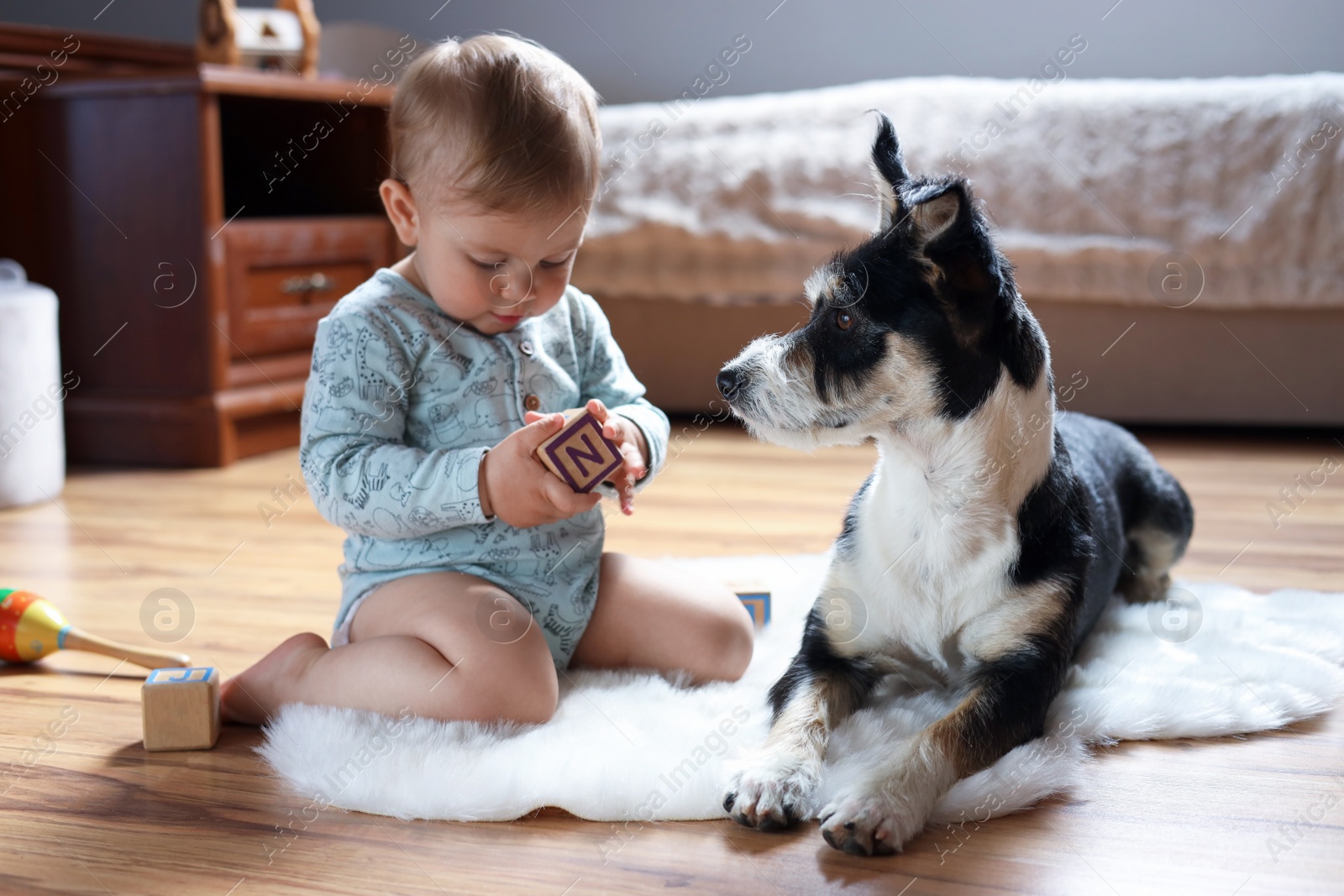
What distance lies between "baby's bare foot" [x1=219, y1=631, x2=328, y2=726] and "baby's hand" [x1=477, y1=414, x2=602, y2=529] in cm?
29

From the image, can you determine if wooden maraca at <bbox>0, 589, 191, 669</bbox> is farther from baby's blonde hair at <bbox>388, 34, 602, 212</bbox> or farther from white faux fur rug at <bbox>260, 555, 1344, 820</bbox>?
baby's blonde hair at <bbox>388, 34, 602, 212</bbox>

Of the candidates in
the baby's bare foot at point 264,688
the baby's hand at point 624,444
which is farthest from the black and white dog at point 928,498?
the baby's bare foot at point 264,688

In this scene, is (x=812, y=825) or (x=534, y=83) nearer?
(x=812, y=825)

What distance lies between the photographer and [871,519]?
134 centimetres

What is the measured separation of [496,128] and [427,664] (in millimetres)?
567

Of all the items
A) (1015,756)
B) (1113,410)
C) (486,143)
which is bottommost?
(1113,410)

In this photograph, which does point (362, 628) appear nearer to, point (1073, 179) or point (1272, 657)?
point (1272, 657)

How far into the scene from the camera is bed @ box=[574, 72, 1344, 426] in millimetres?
2904

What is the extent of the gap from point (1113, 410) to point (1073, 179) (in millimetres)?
600

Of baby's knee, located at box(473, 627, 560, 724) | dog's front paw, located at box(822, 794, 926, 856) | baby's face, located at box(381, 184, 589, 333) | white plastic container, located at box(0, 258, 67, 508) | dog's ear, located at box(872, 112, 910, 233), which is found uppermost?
dog's ear, located at box(872, 112, 910, 233)

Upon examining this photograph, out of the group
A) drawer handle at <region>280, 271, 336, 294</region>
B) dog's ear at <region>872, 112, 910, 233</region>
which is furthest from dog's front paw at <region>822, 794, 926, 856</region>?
drawer handle at <region>280, 271, 336, 294</region>

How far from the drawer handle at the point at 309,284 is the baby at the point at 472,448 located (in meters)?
1.67

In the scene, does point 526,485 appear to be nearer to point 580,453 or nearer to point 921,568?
point 580,453

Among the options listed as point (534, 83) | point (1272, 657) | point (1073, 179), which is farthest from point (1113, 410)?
point (534, 83)
